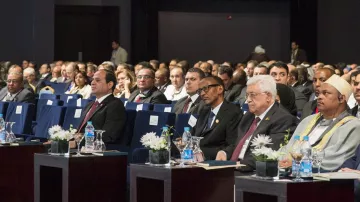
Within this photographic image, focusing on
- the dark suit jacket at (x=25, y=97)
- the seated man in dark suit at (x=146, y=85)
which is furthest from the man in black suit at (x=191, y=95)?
the dark suit jacket at (x=25, y=97)

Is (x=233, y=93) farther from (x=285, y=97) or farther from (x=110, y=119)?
(x=285, y=97)

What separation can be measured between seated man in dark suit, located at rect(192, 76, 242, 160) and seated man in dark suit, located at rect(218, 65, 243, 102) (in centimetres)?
384

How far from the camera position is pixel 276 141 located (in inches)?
246

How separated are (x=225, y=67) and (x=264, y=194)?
257 inches

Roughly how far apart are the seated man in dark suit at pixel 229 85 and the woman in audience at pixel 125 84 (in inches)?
52.3

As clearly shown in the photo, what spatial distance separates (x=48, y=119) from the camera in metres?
9.66

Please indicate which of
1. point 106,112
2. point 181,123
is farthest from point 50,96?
point 181,123

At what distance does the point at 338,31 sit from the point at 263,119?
18.8m

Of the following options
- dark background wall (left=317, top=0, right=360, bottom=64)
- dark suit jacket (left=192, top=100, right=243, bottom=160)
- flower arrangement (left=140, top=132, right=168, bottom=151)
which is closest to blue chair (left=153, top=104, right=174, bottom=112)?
dark suit jacket (left=192, top=100, right=243, bottom=160)

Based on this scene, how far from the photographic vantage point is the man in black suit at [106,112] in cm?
828

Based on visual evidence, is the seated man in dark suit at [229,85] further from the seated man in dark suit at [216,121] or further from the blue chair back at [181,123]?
the seated man in dark suit at [216,121]

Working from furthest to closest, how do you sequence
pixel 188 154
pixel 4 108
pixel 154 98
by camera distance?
pixel 4 108, pixel 154 98, pixel 188 154

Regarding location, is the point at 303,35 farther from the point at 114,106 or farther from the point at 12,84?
the point at 114,106

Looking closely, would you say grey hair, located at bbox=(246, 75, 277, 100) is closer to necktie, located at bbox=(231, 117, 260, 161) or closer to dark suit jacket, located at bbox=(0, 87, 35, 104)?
necktie, located at bbox=(231, 117, 260, 161)
